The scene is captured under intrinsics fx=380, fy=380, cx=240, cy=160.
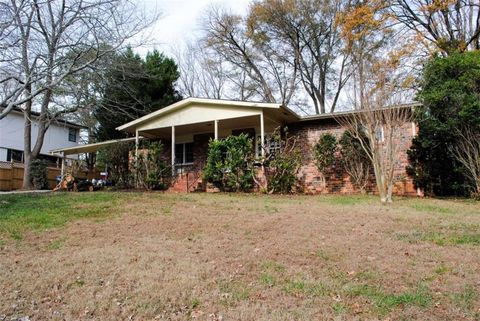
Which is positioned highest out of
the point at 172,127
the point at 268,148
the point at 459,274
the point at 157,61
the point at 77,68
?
the point at 157,61

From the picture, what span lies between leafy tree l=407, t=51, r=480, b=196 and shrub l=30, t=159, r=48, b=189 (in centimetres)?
1865

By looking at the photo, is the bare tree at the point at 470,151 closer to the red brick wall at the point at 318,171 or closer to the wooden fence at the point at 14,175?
the red brick wall at the point at 318,171

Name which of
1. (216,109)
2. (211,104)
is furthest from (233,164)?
(211,104)

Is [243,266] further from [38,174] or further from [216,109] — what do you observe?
[38,174]

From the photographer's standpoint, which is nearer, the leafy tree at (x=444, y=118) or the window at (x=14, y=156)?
the leafy tree at (x=444, y=118)

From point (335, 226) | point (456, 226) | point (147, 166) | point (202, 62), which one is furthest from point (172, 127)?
point (202, 62)

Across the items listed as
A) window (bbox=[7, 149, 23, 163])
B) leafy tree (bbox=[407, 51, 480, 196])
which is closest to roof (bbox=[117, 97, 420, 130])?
leafy tree (bbox=[407, 51, 480, 196])

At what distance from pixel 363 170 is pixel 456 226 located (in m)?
6.96

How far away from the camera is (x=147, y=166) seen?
1582 centimetres

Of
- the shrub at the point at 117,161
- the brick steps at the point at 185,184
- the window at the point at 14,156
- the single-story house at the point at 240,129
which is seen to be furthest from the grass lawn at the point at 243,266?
the window at the point at 14,156

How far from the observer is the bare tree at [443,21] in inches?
767

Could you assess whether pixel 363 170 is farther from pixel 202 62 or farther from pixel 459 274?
pixel 202 62

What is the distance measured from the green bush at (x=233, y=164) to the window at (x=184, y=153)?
4.12 meters

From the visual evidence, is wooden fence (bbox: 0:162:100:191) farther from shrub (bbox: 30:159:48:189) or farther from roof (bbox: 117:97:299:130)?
roof (bbox: 117:97:299:130)
